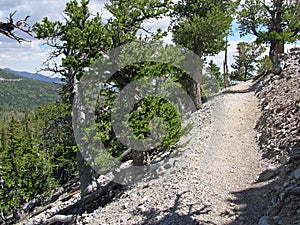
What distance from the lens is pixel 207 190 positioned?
916 cm

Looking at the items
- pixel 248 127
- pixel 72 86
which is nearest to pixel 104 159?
pixel 72 86

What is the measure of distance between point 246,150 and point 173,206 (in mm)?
5451

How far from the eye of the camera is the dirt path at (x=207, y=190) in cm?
774

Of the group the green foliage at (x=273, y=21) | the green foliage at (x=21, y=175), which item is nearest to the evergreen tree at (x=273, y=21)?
the green foliage at (x=273, y=21)

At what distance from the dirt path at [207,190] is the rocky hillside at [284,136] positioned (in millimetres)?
579

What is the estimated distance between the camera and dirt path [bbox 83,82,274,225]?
7742mm

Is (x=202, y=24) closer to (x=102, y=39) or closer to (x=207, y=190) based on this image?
(x=102, y=39)

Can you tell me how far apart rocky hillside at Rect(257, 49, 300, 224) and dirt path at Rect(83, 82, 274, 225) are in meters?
0.58

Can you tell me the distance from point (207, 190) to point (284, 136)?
14.0 feet

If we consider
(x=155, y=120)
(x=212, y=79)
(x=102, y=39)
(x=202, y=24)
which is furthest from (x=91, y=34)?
(x=212, y=79)

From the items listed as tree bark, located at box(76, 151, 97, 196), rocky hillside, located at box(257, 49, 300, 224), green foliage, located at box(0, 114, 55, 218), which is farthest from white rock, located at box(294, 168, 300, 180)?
green foliage, located at box(0, 114, 55, 218)

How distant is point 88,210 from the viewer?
13.0 m

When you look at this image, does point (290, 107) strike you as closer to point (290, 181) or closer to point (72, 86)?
point (290, 181)

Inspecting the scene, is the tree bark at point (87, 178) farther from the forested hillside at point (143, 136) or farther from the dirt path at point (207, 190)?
the dirt path at point (207, 190)
